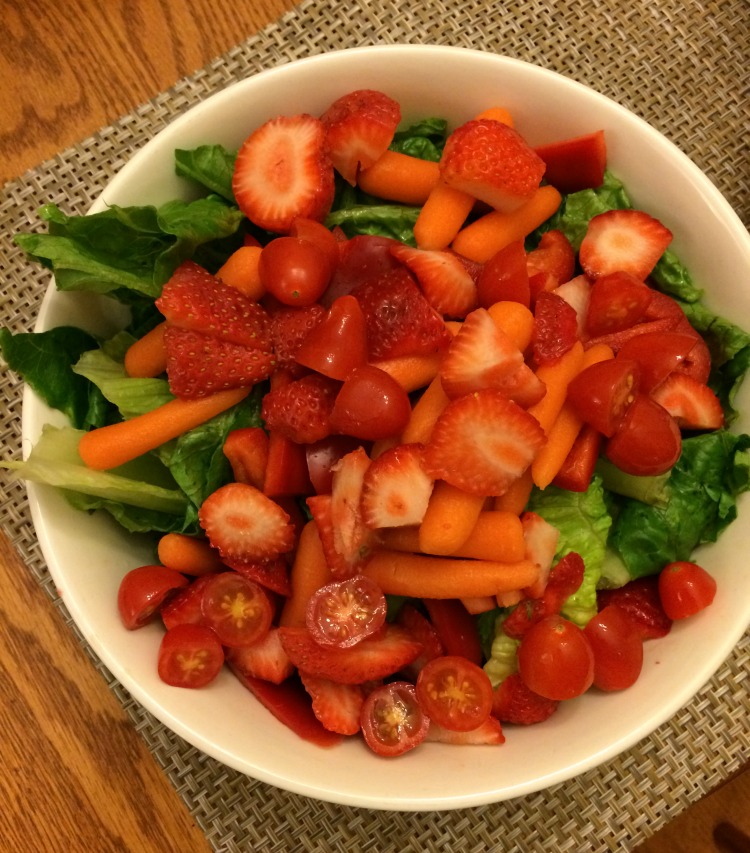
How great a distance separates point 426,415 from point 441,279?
20 cm

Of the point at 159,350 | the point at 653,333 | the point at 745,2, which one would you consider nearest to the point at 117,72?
the point at 159,350

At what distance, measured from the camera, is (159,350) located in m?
1.20

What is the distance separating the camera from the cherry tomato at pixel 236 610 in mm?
1125

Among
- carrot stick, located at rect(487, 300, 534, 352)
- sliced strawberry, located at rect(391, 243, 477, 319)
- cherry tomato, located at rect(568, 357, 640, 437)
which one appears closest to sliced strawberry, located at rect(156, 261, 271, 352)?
sliced strawberry, located at rect(391, 243, 477, 319)

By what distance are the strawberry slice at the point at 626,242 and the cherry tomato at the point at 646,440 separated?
8.6 inches

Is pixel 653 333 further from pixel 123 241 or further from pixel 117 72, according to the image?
pixel 117 72

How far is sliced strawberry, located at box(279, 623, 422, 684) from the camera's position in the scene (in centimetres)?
109

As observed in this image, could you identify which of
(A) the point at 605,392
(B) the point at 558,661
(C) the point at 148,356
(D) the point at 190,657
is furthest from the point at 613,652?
(C) the point at 148,356

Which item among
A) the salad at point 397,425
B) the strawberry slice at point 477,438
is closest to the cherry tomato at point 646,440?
the salad at point 397,425

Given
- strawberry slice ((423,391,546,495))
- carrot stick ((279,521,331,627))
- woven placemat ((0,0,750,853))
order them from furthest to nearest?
woven placemat ((0,0,750,853)) < carrot stick ((279,521,331,627)) < strawberry slice ((423,391,546,495))

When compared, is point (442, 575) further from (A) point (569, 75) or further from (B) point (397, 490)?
(A) point (569, 75)

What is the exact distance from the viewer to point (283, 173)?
3.91ft

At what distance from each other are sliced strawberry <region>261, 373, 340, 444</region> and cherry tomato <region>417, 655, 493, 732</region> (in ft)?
1.22

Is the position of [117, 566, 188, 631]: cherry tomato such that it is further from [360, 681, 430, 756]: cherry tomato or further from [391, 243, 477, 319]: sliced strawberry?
[391, 243, 477, 319]: sliced strawberry
